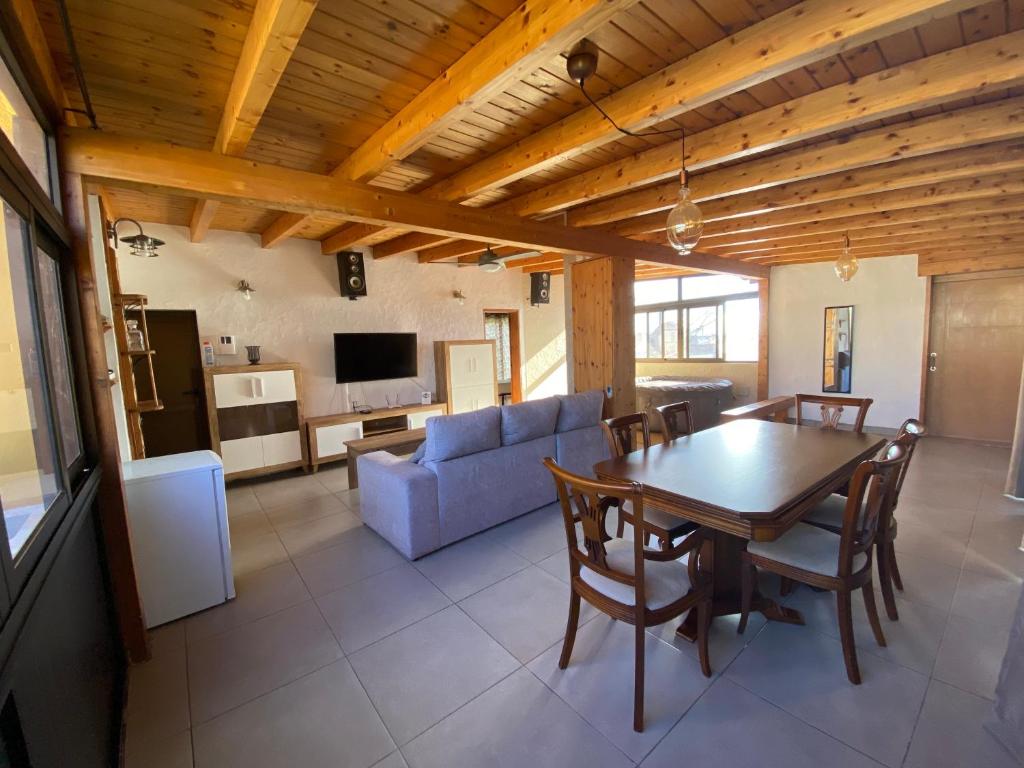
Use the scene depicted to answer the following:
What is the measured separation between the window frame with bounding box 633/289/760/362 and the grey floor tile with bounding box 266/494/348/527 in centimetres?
550

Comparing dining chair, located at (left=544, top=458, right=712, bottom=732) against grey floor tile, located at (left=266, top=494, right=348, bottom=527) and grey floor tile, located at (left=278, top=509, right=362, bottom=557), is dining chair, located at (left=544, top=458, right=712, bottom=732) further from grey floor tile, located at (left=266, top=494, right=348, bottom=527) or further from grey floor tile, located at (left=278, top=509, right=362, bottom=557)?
grey floor tile, located at (left=266, top=494, right=348, bottom=527)

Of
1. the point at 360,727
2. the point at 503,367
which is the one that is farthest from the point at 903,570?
the point at 503,367

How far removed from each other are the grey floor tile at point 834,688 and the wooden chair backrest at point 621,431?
1.08 meters

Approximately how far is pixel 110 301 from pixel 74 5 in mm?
2024

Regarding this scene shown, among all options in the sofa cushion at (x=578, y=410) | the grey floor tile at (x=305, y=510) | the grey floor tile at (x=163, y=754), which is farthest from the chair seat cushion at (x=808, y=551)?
the grey floor tile at (x=305, y=510)

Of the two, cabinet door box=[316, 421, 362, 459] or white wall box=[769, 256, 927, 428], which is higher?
white wall box=[769, 256, 927, 428]

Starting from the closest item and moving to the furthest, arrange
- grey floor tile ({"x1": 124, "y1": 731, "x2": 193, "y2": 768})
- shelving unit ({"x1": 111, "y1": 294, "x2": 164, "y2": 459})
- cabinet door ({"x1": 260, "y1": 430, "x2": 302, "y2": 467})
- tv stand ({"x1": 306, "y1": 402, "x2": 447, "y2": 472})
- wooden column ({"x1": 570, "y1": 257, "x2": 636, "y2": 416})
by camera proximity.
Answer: grey floor tile ({"x1": 124, "y1": 731, "x2": 193, "y2": 768})
shelving unit ({"x1": 111, "y1": 294, "x2": 164, "y2": 459})
wooden column ({"x1": 570, "y1": 257, "x2": 636, "y2": 416})
cabinet door ({"x1": 260, "y1": 430, "x2": 302, "y2": 467})
tv stand ({"x1": 306, "y1": 402, "x2": 447, "y2": 472})

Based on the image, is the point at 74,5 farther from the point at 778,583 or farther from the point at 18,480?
the point at 778,583

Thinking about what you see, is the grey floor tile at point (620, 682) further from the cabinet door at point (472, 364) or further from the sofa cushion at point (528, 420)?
the cabinet door at point (472, 364)

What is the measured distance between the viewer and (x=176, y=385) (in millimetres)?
4559

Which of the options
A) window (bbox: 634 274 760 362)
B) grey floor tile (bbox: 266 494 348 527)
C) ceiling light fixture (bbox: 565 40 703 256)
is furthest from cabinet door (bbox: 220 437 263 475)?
window (bbox: 634 274 760 362)

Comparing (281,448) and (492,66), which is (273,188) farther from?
(281,448)

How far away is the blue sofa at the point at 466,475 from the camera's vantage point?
2.77 meters

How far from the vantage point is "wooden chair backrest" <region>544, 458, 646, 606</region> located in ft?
4.64
